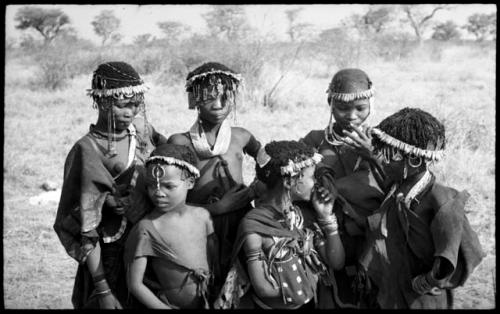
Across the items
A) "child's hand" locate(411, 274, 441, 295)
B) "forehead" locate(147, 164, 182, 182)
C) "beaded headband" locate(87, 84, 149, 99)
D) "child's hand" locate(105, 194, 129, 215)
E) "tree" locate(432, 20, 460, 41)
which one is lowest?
"tree" locate(432, 20, 460, 41)

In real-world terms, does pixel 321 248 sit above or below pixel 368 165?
below

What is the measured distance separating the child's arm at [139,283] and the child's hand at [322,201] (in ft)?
3.02

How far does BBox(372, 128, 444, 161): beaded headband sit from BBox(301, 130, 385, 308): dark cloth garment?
1.20 feet

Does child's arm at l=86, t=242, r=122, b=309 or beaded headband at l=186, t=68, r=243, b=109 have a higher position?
beaded headband at l=186, t=68, r=243, b=109

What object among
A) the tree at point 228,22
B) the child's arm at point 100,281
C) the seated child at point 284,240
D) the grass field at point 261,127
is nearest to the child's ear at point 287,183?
the seated child at point 284,240

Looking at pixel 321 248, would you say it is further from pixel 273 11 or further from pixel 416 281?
pixel 273 11

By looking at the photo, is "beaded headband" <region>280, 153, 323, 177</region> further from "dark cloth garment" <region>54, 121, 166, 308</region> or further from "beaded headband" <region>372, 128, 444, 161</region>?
"dark cloth garment" <region>54, 121, 166, 308</region>

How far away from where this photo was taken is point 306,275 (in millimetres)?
3785

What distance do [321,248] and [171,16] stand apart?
627 inches

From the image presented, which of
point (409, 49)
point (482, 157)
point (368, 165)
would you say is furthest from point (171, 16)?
point (368, 165)

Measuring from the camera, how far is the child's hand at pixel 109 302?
3.89m

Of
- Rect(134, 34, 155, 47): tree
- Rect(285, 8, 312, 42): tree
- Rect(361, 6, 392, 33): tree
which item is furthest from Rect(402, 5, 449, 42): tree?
Rect(134, 34, 155, 47): tree

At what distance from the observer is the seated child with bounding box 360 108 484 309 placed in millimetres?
3609

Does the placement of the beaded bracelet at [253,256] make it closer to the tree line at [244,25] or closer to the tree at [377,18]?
the tree line at [244,25]
